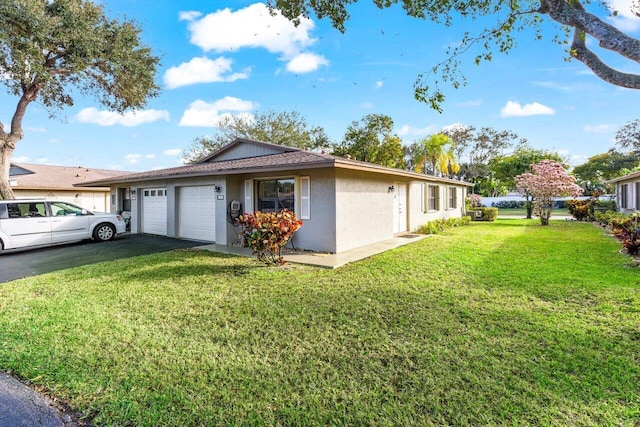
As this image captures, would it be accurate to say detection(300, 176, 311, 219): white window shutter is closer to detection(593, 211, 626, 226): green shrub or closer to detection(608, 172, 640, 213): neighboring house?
detection(593, 211, 626, 226): green shrub

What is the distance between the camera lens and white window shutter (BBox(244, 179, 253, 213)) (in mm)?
10734

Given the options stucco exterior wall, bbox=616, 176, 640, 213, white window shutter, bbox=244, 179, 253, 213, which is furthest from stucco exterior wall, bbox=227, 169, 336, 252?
stucco exterior wall, bbox=616, 176, 640, 213

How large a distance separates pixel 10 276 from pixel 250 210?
606 cm

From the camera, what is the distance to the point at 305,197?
9.54 meters

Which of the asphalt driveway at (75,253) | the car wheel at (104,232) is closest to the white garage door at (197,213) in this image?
the asphalt driveway at (75,253)

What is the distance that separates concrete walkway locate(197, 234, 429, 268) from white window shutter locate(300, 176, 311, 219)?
1168 mm

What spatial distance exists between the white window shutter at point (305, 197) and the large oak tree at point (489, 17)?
3881 mm

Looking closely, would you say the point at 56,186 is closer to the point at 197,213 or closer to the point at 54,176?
the point at 54,176

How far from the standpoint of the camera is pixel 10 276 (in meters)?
7.29

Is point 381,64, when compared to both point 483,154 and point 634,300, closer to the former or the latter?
point 634,300

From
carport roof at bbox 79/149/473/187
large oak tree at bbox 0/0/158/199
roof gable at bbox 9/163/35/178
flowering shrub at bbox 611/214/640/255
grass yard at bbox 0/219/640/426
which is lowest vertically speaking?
grass yard at bbox 0/219/640/426

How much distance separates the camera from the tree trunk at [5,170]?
551 inches

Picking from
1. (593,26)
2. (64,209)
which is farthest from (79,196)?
(593,26)

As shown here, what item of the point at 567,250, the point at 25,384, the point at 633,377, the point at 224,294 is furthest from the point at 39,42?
the point at 567,250
